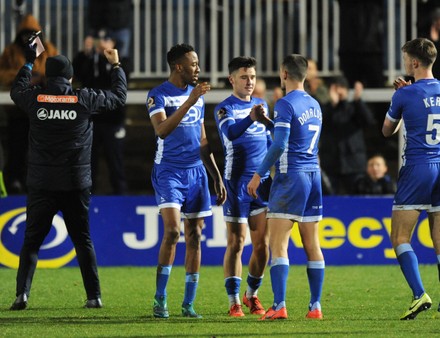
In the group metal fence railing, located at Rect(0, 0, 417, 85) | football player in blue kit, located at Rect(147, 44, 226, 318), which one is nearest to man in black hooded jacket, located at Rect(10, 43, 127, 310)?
football player in blue kit, located at Rect(147, 44, 226, 318)

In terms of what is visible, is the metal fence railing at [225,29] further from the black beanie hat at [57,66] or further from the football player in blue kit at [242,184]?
the football player in blue kit at [242,184]

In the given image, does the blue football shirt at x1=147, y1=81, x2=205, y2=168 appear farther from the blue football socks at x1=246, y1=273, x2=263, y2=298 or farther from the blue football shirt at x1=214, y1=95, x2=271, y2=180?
the blue football socks at x1=246, y1=273, x2=263, y2=298

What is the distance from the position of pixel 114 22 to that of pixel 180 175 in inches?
308

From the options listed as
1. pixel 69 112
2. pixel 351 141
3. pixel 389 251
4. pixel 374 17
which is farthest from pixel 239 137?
pixel 374 17

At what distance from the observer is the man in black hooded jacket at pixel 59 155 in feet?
34.7

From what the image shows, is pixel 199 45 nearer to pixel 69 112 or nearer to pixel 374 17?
pixel 374 17

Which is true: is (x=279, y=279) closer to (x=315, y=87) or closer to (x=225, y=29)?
(x=315, y=87)

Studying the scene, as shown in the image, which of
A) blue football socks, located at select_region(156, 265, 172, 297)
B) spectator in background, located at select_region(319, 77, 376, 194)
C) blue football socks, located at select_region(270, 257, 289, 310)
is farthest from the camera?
spectator in background, located at select_region(319, 77, 376, 194)

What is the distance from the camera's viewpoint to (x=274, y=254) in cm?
946

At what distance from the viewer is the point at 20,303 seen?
34.6 ft

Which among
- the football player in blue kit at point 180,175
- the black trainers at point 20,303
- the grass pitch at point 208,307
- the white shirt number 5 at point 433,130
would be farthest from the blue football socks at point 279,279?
the black trainers at point 20,303

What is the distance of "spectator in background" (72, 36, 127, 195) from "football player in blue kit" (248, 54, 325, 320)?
716 centimetres

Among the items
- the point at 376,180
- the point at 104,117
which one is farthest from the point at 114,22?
the point at 376,180

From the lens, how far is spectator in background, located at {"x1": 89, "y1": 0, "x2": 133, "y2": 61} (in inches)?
681
